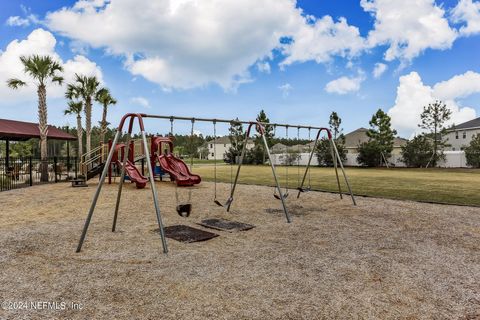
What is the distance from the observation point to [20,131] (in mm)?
17203

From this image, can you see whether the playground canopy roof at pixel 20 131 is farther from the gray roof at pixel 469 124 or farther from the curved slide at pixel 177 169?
the gray roof at pixel 469 124

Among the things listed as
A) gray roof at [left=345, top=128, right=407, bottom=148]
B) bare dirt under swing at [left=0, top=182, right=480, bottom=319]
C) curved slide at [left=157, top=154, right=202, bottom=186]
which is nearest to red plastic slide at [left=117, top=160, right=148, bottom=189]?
curved slide at [left=157, top=154, right=202, bottom=186]

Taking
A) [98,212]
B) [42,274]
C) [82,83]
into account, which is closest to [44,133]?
→ [82,83]

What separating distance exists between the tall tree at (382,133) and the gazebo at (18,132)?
29380 mm

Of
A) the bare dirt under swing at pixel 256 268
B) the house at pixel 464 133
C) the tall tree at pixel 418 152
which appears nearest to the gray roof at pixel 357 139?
the house at pixel 464 133

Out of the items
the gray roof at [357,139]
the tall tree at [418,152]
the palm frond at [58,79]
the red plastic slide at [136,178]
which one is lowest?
the red plastic slide at [136,178]

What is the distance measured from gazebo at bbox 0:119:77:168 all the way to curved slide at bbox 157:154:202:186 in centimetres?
839

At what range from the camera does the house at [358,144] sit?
3381cm

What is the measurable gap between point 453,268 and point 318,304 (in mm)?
2259

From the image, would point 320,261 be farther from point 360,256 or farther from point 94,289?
point 94,289

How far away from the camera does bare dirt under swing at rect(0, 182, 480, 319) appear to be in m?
2.91

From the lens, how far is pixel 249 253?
4.55 metres

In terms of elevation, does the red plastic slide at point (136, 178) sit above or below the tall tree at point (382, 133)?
below

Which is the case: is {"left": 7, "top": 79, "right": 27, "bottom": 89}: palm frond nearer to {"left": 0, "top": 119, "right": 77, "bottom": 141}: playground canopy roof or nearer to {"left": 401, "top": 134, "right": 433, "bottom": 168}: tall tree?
{"left": 0, "top": 119, "right": 77, "bottom": 141}: playground canopy roof
